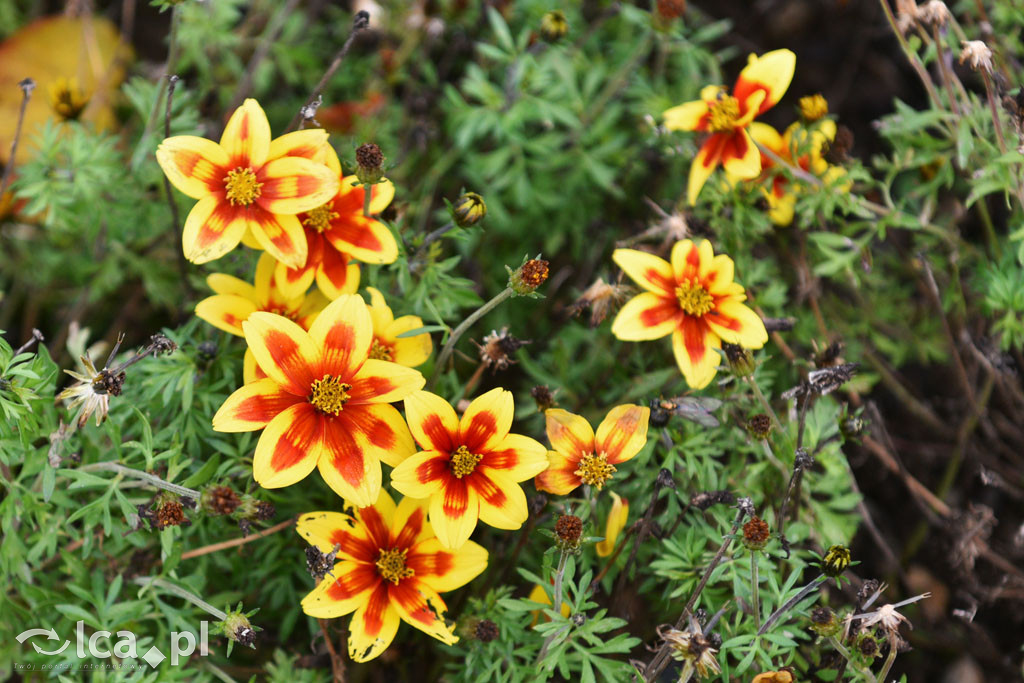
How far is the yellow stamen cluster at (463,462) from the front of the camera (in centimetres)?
175

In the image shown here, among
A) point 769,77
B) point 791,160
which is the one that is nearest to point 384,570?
point 769,77

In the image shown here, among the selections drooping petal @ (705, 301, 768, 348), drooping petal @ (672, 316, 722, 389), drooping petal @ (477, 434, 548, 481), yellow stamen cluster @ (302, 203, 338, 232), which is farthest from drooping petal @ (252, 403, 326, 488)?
drooping petal @ (705, 301, 768, 348)

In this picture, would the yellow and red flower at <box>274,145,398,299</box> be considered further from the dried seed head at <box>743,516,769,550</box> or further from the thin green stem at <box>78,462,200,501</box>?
the dried seed head at <box>743,516,769,550</box>

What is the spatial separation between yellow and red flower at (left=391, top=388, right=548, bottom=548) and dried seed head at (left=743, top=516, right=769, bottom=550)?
44 centimetres

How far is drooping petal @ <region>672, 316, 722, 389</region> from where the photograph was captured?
1899 mm

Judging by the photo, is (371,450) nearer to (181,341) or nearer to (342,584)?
(342,584)

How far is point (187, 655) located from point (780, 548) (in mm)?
1429

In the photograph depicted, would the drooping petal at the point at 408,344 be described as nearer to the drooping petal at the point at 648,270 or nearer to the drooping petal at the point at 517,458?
the drooping petal at the point at 517,458

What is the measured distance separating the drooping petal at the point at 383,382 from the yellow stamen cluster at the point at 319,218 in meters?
0.39

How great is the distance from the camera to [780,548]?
2.06 m

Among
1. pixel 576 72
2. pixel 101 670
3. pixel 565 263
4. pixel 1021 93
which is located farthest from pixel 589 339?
pixel 101 670

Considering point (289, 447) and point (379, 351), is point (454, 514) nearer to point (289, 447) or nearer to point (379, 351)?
point (289, 447)

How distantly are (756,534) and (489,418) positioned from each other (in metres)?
0.59

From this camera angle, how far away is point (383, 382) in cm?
172
